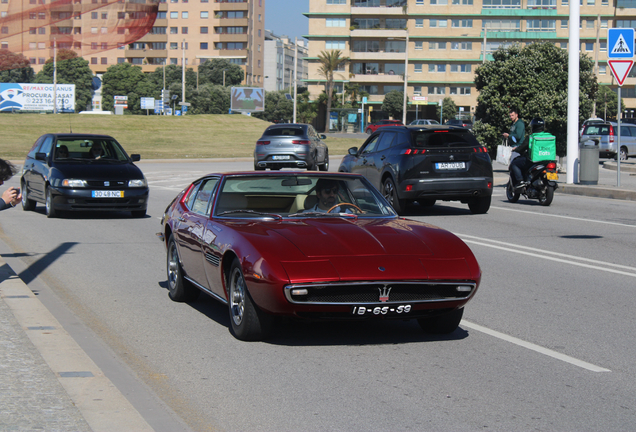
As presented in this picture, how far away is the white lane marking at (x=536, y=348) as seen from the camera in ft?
18.1

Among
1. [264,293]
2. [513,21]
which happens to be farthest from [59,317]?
[513,21]

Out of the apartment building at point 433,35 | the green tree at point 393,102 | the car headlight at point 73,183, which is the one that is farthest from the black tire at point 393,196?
the apartment building at point 433,35

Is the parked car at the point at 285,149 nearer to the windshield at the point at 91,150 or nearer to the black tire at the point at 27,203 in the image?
the black tire at the point at 27,203

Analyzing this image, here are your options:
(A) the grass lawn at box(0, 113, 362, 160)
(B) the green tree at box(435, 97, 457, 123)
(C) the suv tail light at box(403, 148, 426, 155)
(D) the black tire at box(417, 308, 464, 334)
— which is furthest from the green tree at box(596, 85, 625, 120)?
(D) the black tire at box(417, 308, 464, 334)

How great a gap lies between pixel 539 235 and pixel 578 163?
10369 millimetres

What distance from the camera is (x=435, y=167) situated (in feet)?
50.8

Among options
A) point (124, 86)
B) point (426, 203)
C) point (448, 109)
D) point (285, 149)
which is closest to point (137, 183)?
point (426, 203)

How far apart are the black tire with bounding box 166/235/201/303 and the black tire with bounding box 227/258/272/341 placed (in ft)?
4.74

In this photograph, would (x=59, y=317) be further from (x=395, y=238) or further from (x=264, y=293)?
(x=395, y=238)

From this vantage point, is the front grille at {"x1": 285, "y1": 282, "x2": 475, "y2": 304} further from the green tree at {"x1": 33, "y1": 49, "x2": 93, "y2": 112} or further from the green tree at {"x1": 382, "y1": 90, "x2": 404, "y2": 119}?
the green tree at {"x1": 33, "y1": 49, "x2": 93, "y2": 112}

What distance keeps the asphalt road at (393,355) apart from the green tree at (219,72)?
138 metres

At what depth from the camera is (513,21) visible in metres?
110

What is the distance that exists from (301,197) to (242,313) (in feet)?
5.25

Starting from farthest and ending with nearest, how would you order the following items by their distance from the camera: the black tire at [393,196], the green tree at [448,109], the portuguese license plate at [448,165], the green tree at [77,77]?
the green tree at [77,77] < the green tree at [448,109] < the black tire at [393,196] < the portuguese license plate at [448,165]
